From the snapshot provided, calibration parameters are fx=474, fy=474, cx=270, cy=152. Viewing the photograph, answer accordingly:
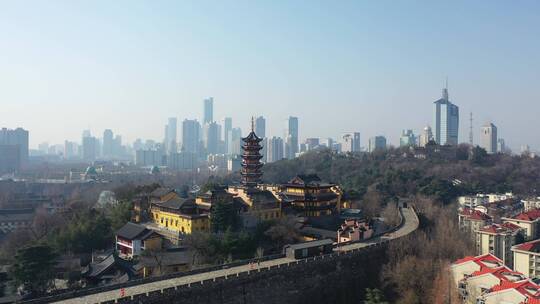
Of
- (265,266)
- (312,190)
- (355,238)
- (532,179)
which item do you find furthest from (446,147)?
(265,266)

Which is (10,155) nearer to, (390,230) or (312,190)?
(312,190)

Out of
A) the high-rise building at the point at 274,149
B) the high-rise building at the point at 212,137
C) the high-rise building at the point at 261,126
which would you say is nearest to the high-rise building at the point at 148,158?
the high-rise building at the point at 212,137

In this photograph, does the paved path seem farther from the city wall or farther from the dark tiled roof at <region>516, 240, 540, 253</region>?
the dark tiled roof at <region>516, 240, 540, 253</region>

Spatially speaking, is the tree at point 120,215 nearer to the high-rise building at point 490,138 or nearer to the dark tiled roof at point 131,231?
the dark tiled roof at point 131,231

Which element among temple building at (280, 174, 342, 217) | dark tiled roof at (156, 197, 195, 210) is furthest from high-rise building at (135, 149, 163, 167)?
dark tiled roof at (156, 197, 195, 210)

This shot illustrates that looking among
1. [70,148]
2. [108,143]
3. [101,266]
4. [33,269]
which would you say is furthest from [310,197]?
[70,148]
